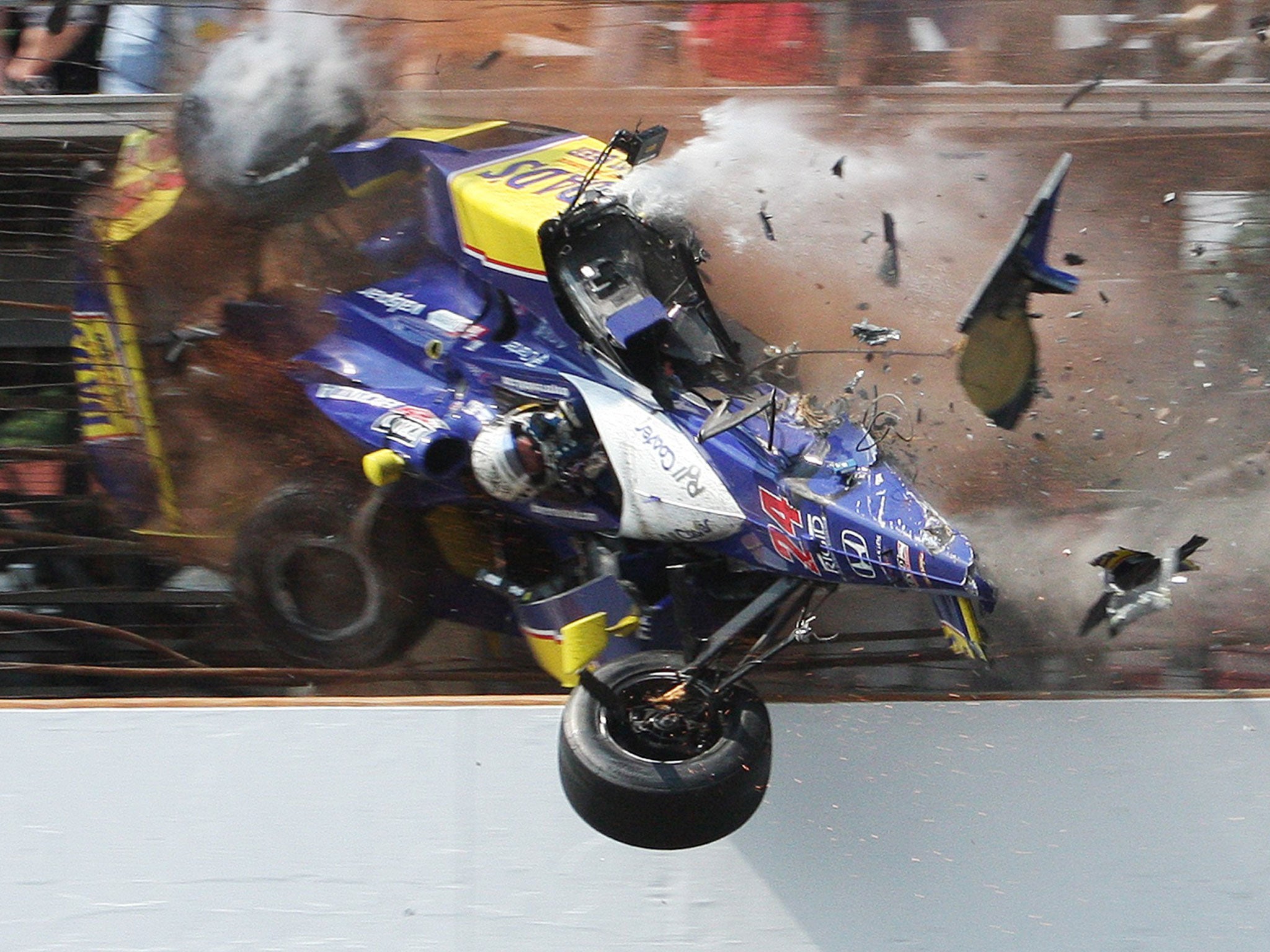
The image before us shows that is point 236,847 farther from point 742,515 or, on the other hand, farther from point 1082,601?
point 1082,601

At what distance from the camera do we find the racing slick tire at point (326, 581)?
418 centimetres

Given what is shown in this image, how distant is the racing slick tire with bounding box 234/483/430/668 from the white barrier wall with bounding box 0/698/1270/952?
0.45 meters

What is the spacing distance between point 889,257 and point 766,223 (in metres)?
0.51

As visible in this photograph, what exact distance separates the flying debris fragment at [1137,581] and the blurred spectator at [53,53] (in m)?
3.97

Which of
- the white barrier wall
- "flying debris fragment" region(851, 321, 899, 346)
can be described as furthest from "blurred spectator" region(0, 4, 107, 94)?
"flying debris fragment" region(851, 321, 899, 346)

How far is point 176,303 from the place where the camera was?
4.70m

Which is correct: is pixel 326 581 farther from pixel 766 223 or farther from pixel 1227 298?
pixel 1227 298

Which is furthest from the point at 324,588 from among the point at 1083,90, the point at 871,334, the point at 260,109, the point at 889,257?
the point at 1083,90

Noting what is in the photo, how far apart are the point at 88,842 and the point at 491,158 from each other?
231 centimetres

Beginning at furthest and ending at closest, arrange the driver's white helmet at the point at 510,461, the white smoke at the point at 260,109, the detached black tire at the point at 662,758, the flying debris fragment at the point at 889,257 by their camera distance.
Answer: the flying debris fragment at the point at 889,257 < the white smoke at the point at 260,109 < the driver's white helmet at the point at 510,461 < the detached black tire at the point at 662,758

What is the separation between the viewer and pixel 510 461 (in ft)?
11.7

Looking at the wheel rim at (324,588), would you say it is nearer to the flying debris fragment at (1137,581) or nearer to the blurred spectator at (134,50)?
the blurred spectator at (134,50)

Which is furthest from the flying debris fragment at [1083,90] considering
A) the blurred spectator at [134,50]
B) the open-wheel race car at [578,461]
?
the blurred spectator at [134,50]

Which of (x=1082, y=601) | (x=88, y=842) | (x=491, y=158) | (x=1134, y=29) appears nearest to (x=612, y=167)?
(x=491, y=158)
